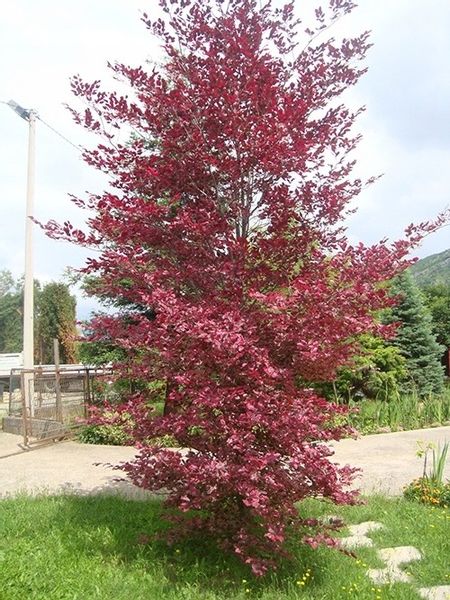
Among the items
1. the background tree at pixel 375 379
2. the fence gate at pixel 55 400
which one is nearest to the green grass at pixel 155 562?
the fence gate at pixel 55 400

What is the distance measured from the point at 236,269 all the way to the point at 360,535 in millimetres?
2507

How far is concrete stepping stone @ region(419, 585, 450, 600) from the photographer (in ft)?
11.0

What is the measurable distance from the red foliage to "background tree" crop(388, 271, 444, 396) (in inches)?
429

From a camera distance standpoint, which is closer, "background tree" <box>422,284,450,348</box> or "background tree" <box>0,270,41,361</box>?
"background tree" <box>422,284,450,348</box>

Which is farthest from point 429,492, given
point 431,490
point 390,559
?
point 390,559

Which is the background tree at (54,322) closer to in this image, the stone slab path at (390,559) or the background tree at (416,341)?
Answer: the background tree at (416,341)

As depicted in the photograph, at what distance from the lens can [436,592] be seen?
A: 3420mm

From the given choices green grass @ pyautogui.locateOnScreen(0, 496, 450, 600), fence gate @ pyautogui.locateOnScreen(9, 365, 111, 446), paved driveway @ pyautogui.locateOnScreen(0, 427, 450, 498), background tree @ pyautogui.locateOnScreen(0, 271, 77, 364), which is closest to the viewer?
green grass @ pyautogui.locateOnScreen(0, 496, 450, 600)

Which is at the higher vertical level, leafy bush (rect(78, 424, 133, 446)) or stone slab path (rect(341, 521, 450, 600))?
leafy bush (rect(78, 424, 133, 446))

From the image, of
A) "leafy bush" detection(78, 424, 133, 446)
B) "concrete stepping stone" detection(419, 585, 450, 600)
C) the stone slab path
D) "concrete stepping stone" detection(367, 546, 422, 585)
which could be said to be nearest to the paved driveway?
"leafy bush" detection(78, 424, 133, 446)

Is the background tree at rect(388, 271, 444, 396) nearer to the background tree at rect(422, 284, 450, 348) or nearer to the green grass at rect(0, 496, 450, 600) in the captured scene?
the background tree at rect(422, 284, 450, 348)

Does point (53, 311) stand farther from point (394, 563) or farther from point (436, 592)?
point (436, 592)

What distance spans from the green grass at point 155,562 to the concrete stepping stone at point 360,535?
0.28 feet

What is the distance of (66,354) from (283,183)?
92.2 feet
